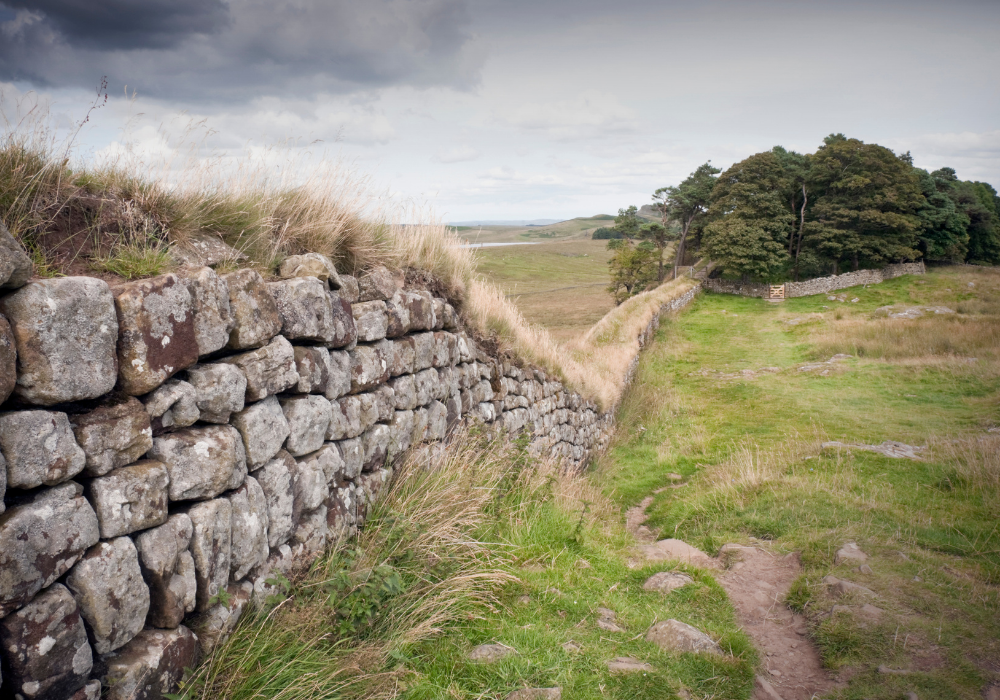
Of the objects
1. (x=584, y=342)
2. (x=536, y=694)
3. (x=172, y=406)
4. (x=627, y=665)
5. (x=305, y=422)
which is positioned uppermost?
(x=172, y=406)

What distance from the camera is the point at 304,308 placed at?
375 centimetres

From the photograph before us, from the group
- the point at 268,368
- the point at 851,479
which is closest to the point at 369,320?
the point at 268,368

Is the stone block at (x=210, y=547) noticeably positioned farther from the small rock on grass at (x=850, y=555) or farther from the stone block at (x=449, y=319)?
the small rock on grass at (x=850, y=555)

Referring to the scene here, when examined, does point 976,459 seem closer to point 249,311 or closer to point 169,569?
point 249,311

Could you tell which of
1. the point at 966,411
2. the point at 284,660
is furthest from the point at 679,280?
the point at 284,660

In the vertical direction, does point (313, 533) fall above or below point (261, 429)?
below

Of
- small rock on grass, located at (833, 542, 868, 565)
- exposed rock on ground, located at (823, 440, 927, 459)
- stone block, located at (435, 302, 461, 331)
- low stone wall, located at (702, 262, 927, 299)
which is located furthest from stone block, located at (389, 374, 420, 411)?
low stone wall, located at (702, 262, 927, 299)

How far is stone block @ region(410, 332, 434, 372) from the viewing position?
534 cm

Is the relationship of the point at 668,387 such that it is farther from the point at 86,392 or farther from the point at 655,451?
the point at 86,392

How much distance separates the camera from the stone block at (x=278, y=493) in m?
3.25

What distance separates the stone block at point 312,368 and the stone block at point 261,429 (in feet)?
0.84

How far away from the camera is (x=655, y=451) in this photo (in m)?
11.1

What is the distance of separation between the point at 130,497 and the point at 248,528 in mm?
766

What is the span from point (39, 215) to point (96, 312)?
954 mm
